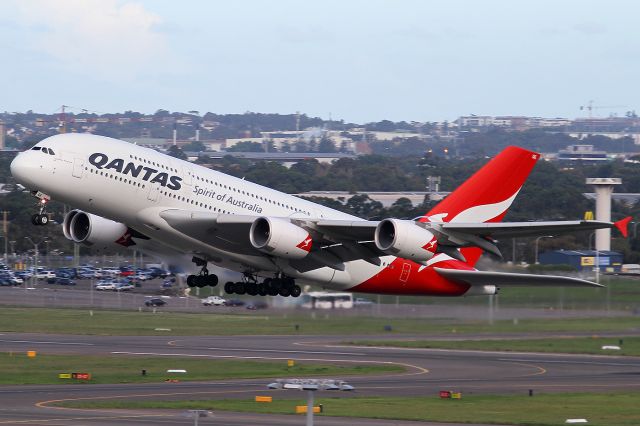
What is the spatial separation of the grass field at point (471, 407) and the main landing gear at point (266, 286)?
4.58 meters

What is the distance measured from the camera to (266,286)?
4512cm

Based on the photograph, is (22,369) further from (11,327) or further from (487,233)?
(487,233)

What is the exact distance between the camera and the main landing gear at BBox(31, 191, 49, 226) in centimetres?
3878

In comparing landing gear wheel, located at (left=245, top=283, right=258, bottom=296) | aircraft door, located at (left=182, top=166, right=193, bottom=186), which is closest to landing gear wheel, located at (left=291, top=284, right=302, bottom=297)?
landing gear wheel, located at (left=245, top=283, right=258, bottom=296)

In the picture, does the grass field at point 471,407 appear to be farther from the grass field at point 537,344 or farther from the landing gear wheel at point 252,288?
the grass field at point 537,344

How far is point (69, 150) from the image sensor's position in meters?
39.9

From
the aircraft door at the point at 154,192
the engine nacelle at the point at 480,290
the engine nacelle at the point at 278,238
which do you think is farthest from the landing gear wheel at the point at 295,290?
the engine nacelle at the point at 480,290

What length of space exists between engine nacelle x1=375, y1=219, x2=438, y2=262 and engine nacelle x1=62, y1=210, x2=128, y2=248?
10.4 m

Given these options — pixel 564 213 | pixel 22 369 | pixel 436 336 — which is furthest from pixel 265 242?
pixel 564 213

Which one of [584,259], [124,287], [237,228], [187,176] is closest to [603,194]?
[584,259]

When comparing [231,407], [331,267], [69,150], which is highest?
[69,150]

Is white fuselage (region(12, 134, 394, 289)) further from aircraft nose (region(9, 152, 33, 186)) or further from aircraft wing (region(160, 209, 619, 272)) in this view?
aircraft wing (region(160, 209, 619, 272))

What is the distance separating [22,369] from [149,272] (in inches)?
1770

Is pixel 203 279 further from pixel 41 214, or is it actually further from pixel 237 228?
pixel 41 214
